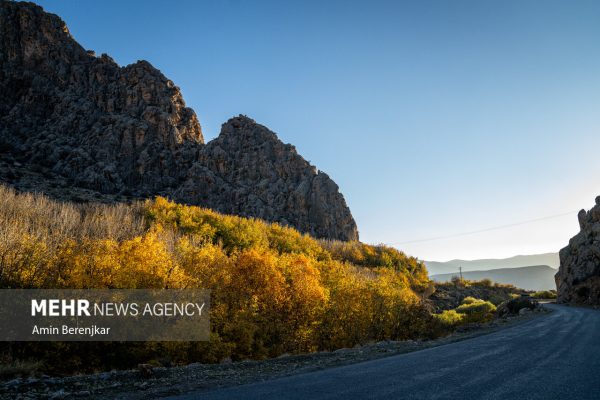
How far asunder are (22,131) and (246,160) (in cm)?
6779

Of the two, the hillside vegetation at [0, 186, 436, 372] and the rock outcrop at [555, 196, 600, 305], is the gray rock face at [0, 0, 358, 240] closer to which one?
the hillside vegetation at [0, 186, 436, 372]

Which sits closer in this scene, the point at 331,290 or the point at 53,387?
the point at 53,387

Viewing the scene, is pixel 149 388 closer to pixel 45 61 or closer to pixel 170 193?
pixel 170 193

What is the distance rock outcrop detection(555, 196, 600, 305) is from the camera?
166 feet

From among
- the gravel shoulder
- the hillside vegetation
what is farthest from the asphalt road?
the hillside vegetation

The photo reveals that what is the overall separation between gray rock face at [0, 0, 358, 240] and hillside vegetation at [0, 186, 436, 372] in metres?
58.8

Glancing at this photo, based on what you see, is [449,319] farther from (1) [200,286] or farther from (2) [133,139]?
(2) [133,139]

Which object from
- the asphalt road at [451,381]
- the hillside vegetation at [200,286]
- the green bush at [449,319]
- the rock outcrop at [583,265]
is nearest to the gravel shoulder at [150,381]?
the asphalt road at [451,381]

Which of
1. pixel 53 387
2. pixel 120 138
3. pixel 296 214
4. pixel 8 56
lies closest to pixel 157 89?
pixel 120 138

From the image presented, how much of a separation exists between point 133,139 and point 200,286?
98.4 metres

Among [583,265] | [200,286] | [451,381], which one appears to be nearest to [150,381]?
[451,381]

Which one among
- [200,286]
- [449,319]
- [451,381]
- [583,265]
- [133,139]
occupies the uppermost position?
[133,139]

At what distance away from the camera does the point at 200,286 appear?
28.1m

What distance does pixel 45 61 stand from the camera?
12219cm
